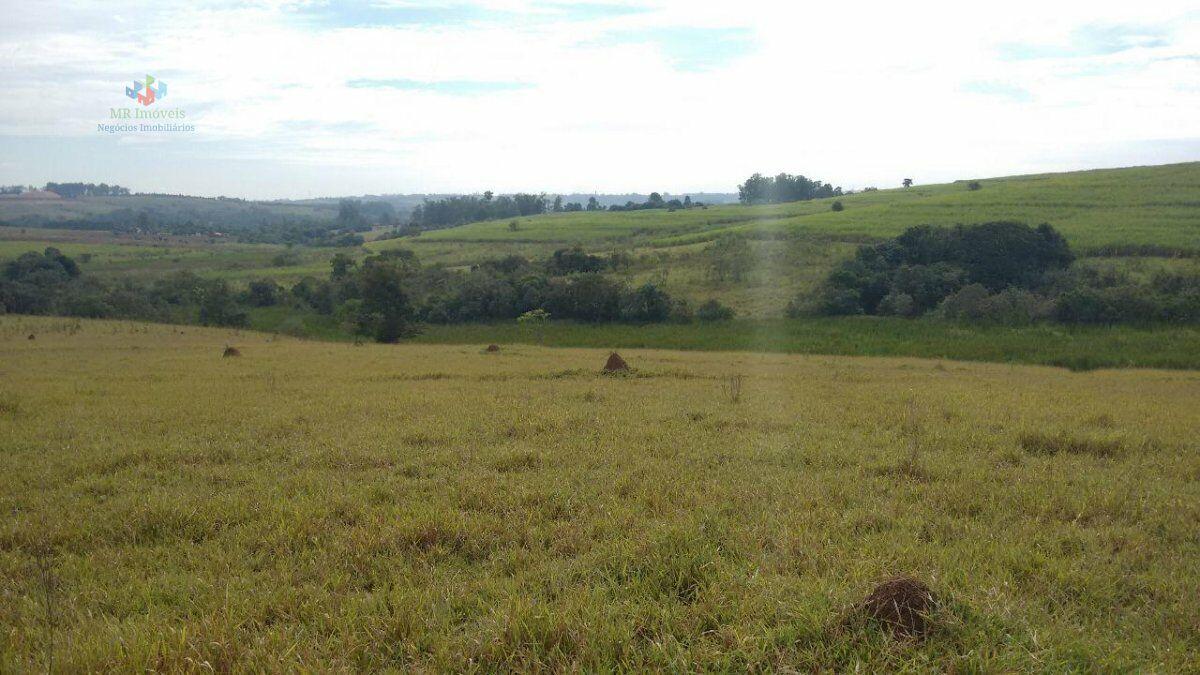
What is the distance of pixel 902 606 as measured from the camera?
13.1 ft

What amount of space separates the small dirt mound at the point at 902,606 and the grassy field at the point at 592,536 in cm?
6

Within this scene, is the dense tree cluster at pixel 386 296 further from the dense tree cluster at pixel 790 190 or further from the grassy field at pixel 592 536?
the dense tree cluster at pixel 790 190

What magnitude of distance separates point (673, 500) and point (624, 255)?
61609 millimetres

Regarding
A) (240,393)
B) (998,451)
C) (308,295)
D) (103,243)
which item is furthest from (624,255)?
(103,243)

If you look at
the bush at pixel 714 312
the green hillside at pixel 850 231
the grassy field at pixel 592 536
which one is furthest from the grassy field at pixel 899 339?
the grassy field at pixel 592 536

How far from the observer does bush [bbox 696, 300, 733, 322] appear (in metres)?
47.0

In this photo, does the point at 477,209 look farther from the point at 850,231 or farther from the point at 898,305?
the point at 898,305

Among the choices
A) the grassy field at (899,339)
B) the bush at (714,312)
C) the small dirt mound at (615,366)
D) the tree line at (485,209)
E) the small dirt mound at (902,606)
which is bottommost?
the grassy field at (899,339)

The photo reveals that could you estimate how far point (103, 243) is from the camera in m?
94.2

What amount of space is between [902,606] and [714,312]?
43.9 metres

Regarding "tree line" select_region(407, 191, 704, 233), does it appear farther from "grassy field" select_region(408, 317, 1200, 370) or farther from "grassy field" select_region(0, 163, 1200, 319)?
"grassy field" select_region(408, 317, 1200, 370)

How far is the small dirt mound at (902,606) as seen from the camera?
3891mm

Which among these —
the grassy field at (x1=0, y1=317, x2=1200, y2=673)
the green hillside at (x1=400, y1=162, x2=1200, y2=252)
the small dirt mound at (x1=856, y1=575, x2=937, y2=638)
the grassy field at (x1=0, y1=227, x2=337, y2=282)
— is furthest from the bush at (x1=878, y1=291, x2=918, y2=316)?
the grassy field at (x1=0, y1=227, x2=337, y2=282)

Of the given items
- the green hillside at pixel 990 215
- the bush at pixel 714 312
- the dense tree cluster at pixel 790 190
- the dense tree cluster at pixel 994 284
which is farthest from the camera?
the dense tree cluster at pixel 790 190
